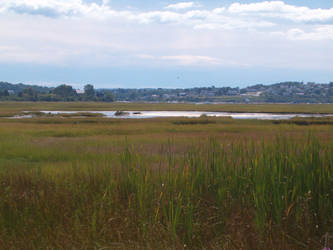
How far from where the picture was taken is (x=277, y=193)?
23.5 ft

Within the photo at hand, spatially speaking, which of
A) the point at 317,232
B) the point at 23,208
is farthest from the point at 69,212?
the point at 317,232

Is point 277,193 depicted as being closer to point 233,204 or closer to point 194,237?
point 233,204

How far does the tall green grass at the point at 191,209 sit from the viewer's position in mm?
7012

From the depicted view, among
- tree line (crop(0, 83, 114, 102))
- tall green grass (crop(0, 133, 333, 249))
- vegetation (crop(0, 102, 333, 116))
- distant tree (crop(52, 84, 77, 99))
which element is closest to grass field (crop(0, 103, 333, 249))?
tall green grass (crop(0, 133, 333, 249))

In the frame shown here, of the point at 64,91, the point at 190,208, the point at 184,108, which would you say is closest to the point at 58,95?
the point at 64,91

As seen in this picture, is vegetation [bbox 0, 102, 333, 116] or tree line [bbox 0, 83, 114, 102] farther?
tree line [bbox 0, 83, 114, 102]

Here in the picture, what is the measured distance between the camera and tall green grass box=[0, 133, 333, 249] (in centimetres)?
701

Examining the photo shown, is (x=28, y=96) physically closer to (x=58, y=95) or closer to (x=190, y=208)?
(x=58, y=95)

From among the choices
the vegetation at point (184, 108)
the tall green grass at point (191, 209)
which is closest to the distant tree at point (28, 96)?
the vegetation at point (184, 108)

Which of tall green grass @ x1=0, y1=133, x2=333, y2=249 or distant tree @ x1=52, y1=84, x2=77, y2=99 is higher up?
distant tree @ x1=52, y1=84, x2=77, y2=99

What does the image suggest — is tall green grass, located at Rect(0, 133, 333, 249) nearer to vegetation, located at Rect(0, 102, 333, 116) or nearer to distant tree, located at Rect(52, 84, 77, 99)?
vegetation, located at Rect(0, 102, 333, 116)

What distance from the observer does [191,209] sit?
275 inches

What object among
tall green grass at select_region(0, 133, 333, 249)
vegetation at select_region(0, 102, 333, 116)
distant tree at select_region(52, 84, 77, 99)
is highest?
distant tree at select_region(52, 84, 77, 99)

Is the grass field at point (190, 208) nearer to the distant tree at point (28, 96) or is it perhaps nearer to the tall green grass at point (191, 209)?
the tall green grass at point (191, 209)
